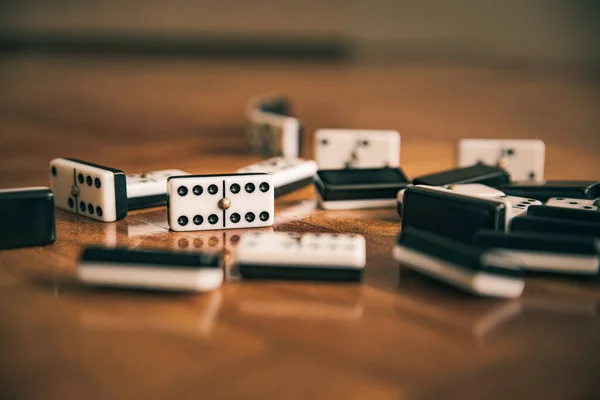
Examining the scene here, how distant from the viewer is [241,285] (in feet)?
6.26

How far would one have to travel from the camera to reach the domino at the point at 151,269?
1789 mm

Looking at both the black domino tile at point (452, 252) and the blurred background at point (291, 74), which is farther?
the blurred background at point (291, 74)

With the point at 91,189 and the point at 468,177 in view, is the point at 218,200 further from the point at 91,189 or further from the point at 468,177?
the point at 468,177

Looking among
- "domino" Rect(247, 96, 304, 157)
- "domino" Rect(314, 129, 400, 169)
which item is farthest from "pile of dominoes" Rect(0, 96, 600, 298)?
"domino" Rect(247, 96, 304, 157)

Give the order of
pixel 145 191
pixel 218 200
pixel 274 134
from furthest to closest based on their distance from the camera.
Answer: pixel 274 134 < pixel 145 191 < pixel 218 200

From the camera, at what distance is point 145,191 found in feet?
8.59

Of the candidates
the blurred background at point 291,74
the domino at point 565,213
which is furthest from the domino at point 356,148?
the domino at point 565,213

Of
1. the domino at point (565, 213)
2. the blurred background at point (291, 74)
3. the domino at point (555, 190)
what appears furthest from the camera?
the blurred background at point (291, 74)

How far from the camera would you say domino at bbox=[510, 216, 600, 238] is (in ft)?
6.75

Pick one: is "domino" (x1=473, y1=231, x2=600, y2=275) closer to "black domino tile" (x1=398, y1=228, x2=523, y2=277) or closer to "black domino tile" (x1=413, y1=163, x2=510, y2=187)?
"black domino tile" (x1=398, y1=228, x2=523, y2=277)

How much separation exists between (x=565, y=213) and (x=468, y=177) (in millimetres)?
505

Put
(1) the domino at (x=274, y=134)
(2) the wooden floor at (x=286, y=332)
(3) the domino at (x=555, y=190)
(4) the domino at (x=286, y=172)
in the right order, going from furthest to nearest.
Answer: (1) the domino at (x=274, y=134)
(4) the domino at (x=286, y=172)
(3) the domino at (x=555, y=190)
(2) the wooden floor at (x=286, y=332)

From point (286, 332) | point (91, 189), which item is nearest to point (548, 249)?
point (286, 332)

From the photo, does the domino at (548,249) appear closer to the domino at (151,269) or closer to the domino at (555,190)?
the domino at (555,190)
